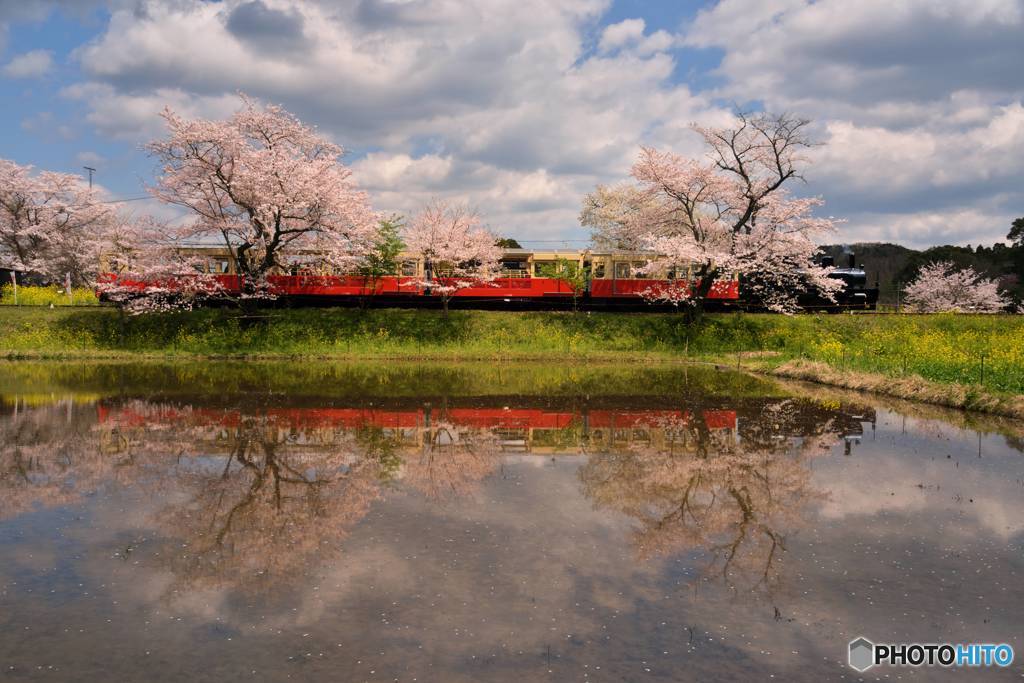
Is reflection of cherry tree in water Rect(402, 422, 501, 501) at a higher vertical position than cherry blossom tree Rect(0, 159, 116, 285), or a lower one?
lower

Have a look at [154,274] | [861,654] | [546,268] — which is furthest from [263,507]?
[546,268]

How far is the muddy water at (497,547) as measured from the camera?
19.2ft

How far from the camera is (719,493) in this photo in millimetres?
10422

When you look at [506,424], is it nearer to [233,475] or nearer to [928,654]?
[233,475]

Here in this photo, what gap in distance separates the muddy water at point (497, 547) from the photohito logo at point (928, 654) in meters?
0.14

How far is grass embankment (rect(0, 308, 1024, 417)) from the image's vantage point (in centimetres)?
3428

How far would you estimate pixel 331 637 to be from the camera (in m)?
6.04

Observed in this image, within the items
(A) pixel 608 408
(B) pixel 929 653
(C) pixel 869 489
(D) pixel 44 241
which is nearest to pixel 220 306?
(D) pixel 44 241

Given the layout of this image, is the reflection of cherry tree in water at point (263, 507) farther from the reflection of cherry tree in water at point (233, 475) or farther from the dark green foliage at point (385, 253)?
the dark green foliage at point (385, 253)

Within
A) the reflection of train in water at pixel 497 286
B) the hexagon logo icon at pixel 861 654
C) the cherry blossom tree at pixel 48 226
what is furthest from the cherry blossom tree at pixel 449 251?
the hexagon logo icon at pixel 861 654

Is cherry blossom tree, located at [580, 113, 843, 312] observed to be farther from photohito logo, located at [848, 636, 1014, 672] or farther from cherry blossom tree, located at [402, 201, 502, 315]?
photohito logo, located at [848, 636, 1014, 672]

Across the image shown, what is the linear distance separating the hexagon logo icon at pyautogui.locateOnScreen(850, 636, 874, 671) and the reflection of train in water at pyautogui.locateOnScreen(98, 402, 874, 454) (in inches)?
288

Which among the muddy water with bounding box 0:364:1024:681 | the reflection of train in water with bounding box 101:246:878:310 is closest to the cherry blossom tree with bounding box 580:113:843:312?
the reflection of train in water with bounding box 101:246:878:310

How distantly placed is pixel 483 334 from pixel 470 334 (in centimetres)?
68
